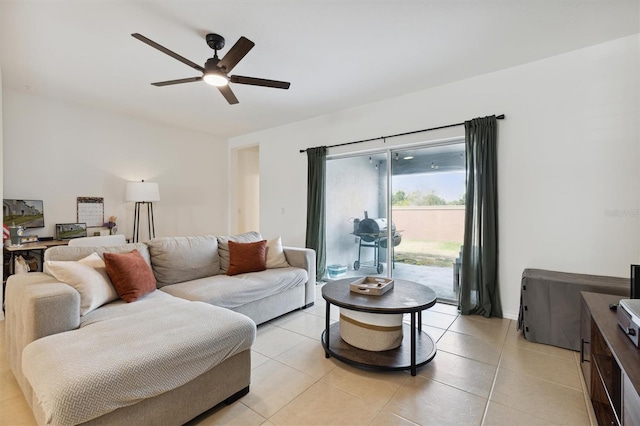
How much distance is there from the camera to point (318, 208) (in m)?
4.62

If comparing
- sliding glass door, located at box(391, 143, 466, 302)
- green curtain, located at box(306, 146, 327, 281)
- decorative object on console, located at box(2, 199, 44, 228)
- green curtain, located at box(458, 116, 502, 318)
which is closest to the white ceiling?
green curtain, located at box(458, 116, 502, 318)

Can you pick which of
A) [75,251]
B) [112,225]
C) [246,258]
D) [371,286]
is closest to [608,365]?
[371,286]

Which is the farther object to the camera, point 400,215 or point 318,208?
point 318,208

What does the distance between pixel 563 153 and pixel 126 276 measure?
155 inches

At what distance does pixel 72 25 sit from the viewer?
7.82ft

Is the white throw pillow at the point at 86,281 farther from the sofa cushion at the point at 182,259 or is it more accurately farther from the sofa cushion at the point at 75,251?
the sofa cushion at the point at 182,259

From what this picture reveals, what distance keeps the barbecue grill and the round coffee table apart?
1.66 meters

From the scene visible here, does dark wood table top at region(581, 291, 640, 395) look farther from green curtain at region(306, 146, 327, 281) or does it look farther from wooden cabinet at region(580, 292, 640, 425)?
green curtain at region(306, 146, 327, 281)

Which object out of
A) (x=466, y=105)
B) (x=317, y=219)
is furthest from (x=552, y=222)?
(x=317, y=219)

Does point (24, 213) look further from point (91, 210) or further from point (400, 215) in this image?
point (400, 215)

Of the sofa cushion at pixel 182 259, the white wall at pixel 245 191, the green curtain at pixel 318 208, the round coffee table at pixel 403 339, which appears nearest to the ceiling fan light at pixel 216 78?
the sofa cushion at pixel 182 259

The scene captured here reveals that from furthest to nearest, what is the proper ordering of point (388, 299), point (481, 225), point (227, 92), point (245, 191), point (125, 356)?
1. point (245, 191)
2. point (481, 225)
3. point (227, 92)
4. point (388, 299)
5. point (125, 356)

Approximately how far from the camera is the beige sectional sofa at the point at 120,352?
3.90 feet

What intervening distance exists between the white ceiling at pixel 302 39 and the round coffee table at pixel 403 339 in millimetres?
2104
